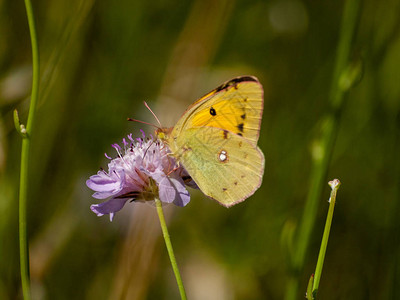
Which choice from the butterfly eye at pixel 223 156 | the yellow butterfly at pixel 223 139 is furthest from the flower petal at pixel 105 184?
the butterfly eye at pixel 223 156

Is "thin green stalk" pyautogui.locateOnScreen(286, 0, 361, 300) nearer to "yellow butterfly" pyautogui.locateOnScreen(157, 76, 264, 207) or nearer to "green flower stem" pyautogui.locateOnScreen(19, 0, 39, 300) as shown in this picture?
"yellow butterfly" pyautogui.locateOnScreen(157, 76, 264, 207)

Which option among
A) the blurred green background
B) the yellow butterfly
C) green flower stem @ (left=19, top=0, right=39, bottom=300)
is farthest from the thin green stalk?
green flower stem @ (left=19, top=0, right=39, bottom=300)

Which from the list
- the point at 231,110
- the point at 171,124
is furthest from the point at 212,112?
the point at 171,124

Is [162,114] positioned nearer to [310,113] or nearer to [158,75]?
[158,75]

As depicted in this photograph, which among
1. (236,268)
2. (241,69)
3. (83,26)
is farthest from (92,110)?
(236,268)

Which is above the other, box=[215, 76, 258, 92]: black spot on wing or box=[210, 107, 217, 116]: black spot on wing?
box=[215, 76, 258, 92]: black spot on wing

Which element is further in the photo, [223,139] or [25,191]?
[223,139]

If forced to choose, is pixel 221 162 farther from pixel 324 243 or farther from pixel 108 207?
pixel 324 243
